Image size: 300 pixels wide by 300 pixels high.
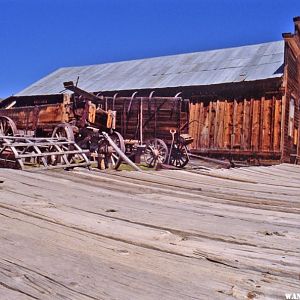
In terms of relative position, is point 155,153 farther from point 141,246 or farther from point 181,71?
point 141,246

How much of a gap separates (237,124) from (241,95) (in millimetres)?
1170

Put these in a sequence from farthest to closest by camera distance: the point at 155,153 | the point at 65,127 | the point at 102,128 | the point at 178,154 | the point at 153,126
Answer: the point at 153,126
the point at 178,154
the point at 155,153
the point at 102,128
the point at 65,127

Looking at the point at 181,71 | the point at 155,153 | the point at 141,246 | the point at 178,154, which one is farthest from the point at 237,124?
the point at 141,246

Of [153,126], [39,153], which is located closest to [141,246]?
[39,153]

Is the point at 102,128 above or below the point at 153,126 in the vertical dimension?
below

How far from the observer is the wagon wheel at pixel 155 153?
12555 mm

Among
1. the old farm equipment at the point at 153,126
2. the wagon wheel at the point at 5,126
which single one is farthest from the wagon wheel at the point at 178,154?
the wagon wheel at the point at 5,126

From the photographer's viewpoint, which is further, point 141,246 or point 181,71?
point 181,71

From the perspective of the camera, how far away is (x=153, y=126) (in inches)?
566

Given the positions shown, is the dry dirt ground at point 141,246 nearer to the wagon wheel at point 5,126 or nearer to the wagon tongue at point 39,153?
the wagon tongue at point 39,153

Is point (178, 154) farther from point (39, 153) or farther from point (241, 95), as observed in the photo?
point (39, 153)

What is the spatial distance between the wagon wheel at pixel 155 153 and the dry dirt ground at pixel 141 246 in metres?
8.92

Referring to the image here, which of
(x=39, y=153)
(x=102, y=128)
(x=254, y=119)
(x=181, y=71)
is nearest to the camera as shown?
(x=39, y=153)

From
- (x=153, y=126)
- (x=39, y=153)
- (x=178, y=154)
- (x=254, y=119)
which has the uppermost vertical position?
(x=254, y=119)
